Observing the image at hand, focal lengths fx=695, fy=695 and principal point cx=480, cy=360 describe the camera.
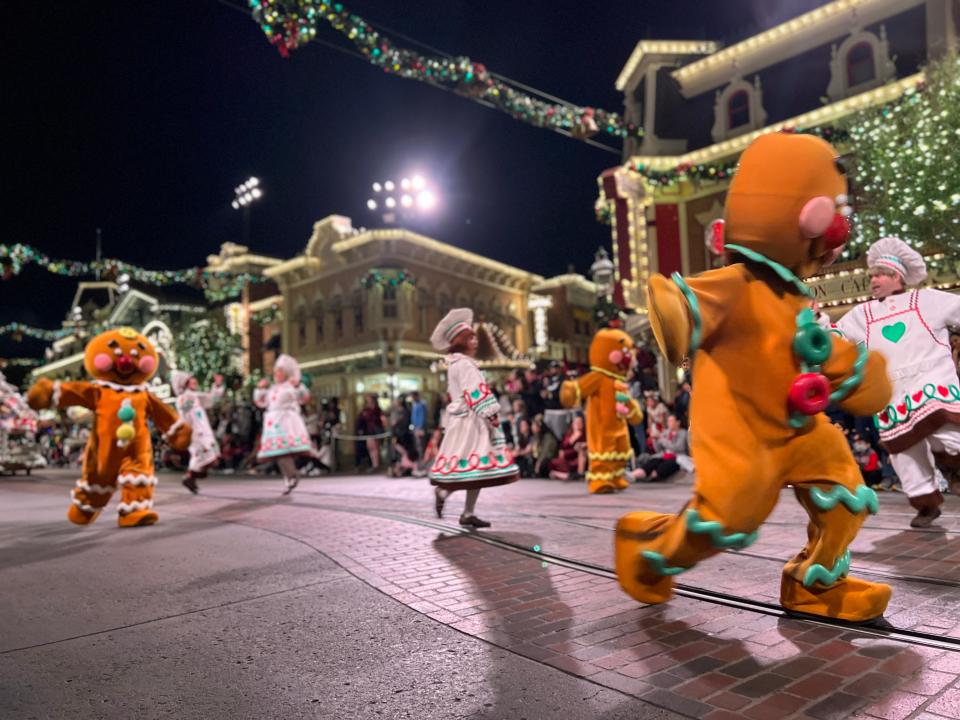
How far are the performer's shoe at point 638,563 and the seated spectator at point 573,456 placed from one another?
852 cm

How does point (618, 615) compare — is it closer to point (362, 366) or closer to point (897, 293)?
point (897, 293)

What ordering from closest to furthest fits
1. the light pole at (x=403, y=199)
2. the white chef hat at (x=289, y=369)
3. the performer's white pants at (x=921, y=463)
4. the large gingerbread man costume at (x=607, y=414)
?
the performer's white pants at (x=921, y=463) < the large gingerbread man costume at (x=607, y=414) < the white chef hat at (x=289, y=369) < the light pole at (x=403, y=199)

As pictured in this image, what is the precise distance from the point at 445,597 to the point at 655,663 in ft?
4.59

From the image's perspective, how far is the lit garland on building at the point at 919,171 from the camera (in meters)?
10.4

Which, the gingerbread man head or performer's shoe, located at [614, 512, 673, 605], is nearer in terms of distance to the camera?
performer's shoe, located at [614, 512, 673, 605]

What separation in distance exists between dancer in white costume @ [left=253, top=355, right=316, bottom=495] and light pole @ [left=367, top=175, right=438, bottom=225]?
16676mm

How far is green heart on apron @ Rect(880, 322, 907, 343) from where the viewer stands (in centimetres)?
506

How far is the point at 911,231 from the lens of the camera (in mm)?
10906

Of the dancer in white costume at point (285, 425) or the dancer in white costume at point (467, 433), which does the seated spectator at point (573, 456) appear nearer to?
the dancer in white costume at point (285, 425)

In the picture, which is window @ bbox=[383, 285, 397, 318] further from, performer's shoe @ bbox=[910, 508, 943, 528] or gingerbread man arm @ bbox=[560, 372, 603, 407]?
performer's shoe @ bbox=[910, 508, 943, 528]

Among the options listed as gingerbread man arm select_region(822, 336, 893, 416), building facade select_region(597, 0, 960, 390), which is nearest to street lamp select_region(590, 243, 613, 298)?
building facade select_region(597, 0, 960, 390)

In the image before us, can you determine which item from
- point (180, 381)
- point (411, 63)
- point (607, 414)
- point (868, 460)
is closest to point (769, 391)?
point (607, 414)

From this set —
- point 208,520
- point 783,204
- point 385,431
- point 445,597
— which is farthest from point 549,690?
point 385,431

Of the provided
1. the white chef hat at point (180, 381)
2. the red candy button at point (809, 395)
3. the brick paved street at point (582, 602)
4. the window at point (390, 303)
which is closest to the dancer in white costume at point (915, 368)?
the brick paved street at point (582, 602)
